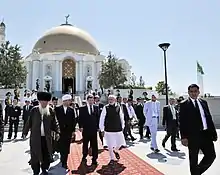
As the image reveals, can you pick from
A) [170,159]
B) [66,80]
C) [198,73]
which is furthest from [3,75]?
[170,159]

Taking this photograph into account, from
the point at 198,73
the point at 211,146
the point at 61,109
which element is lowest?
the point at 211,146

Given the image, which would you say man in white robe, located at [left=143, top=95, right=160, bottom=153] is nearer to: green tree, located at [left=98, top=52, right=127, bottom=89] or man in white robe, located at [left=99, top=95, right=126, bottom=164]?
man in white robe, located at [left=99, top=95, right=126, bottom=164]

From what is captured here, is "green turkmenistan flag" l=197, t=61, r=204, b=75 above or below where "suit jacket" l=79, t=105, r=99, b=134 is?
above

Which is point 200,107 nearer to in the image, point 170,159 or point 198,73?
point 170,159

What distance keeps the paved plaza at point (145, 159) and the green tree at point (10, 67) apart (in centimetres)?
2743

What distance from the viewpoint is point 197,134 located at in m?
5.25

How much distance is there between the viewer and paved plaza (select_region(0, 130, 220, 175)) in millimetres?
6664

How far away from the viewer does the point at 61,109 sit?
7445 millimetres

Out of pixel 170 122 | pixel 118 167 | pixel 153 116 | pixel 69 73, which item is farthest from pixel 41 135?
pixel 69 73

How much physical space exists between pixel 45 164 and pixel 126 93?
2967 cm

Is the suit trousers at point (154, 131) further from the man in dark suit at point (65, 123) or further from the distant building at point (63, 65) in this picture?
the distant building at point (63, 65)

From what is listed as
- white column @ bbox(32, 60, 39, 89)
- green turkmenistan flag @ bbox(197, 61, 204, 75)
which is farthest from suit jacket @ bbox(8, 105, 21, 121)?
white column @ bbox(32, 60, 39, 89)

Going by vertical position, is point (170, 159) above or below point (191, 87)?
below

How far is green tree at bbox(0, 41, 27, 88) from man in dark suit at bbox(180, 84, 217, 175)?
3382cm
